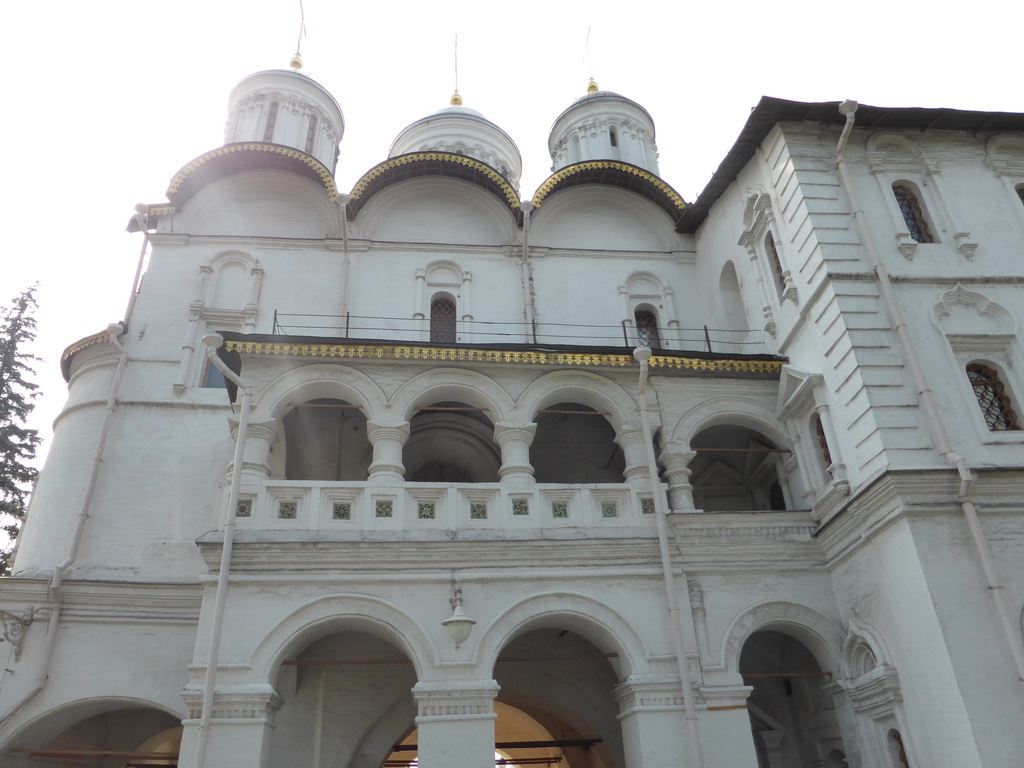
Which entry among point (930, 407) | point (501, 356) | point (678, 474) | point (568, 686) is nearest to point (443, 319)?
point (501, 356)

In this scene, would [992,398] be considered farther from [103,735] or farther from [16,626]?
[103,735]

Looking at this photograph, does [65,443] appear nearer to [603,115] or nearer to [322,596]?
[322,596]

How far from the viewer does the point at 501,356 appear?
12555 mm

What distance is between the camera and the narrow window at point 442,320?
53.2ft

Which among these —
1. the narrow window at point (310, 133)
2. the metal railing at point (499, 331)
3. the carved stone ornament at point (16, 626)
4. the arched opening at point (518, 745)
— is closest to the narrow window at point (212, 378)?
the metal railing at point (499, 331)

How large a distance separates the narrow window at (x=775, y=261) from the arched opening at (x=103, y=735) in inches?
492

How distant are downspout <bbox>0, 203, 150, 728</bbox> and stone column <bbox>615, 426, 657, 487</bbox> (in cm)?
904

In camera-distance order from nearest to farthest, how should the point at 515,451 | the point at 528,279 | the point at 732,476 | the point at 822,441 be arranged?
the point at 515,451, the point at 822,441, the point at 732,476, the point at 528,279

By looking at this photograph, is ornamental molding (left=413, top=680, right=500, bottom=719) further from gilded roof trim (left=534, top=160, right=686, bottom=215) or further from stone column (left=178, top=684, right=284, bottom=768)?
gilded roof trim (left=534, top=160, right=686, bottom=215)

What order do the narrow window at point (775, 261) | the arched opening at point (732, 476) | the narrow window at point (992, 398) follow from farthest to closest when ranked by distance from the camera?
the arched opening at point (732, 476) < the narrow window at point (775, 261) < the narrow window at point (992, 398)

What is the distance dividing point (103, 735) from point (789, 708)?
11528mm

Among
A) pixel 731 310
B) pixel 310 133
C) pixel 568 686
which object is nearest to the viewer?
pixel 568 686

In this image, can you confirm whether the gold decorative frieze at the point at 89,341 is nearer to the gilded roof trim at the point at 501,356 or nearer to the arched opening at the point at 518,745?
the gilded roof trim at the point at 501,356

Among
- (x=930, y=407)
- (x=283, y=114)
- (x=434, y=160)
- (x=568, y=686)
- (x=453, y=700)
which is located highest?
(x=283, y=114)
